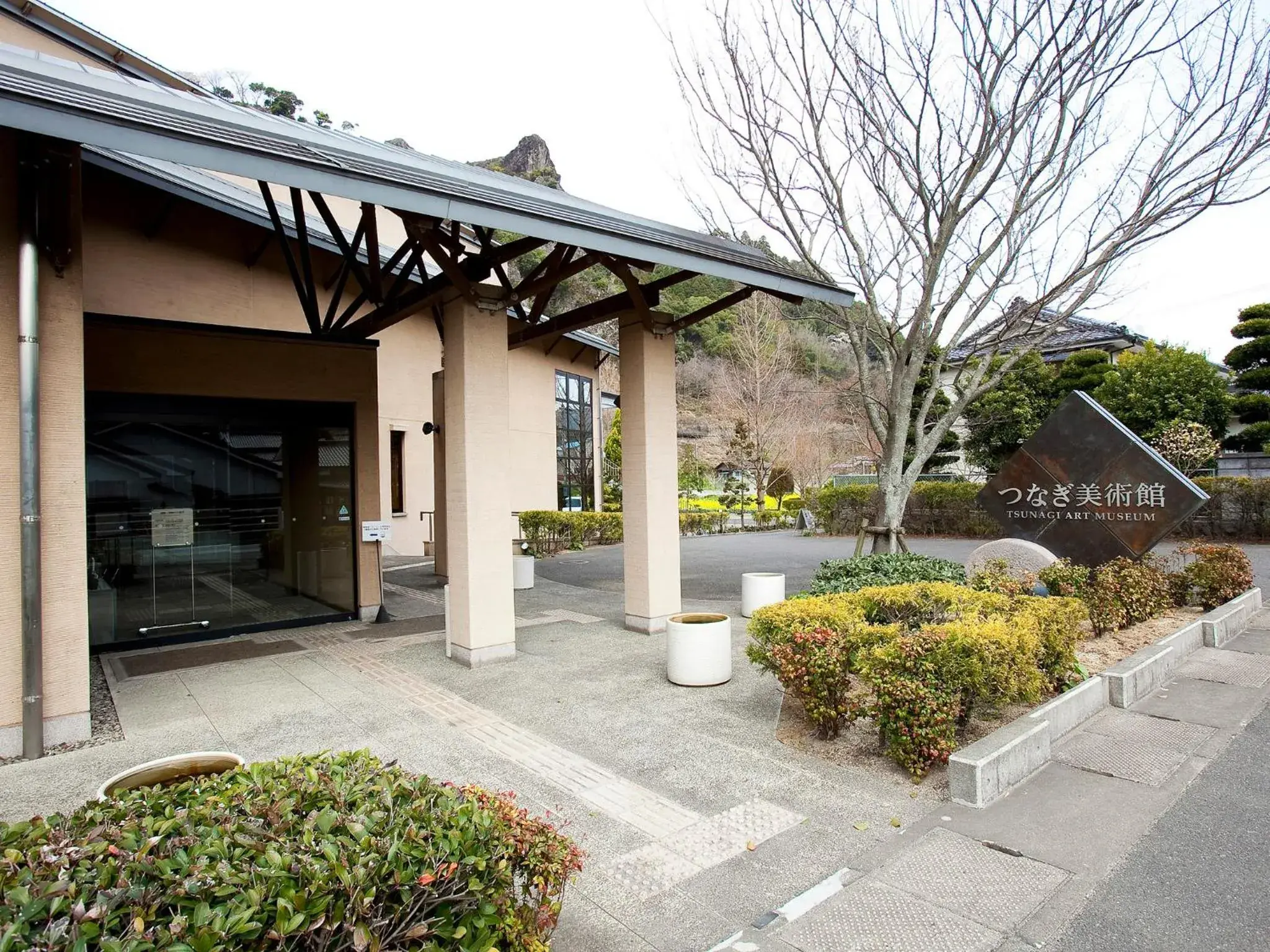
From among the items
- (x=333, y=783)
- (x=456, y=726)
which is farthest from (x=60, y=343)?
(x=333, y=783)

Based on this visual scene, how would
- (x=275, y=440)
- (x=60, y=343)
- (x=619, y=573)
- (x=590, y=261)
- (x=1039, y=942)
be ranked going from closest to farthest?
1. (x=1039, y=942)
2. (x=60, y=343)
3. (x=590, y=261)
4. (x=275, y=440)
5. (x=619, y=573)

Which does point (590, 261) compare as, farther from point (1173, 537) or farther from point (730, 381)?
point (730, 381)

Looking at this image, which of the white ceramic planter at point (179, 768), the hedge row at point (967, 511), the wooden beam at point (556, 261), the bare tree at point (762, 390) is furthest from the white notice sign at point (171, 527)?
the bare tree at point (762, 390)

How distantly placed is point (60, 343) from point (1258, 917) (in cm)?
666

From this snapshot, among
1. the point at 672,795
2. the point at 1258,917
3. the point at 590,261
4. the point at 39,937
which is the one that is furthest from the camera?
the point at 590,261

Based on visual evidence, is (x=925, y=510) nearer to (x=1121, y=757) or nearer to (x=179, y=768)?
(x=1121, y=757)

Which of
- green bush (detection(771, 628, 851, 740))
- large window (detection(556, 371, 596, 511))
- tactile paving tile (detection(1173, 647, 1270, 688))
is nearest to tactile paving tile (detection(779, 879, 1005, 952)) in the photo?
green bush (detection(771, 628, 851, 740))

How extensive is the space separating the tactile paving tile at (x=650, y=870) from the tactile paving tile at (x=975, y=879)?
825 mm

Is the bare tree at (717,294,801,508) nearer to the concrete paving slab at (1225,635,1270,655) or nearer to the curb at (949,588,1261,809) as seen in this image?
the concrete paving slab at (1225,635,1270,655)

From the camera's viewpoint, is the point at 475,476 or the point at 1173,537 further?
the point at 1173,537

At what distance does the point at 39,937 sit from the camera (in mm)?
1448

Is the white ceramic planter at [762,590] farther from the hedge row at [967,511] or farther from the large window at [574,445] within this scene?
the large window at [574,445]

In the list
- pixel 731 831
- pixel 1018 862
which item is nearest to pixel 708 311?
pixel 731 831

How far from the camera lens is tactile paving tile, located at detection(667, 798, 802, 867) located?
126 inches
